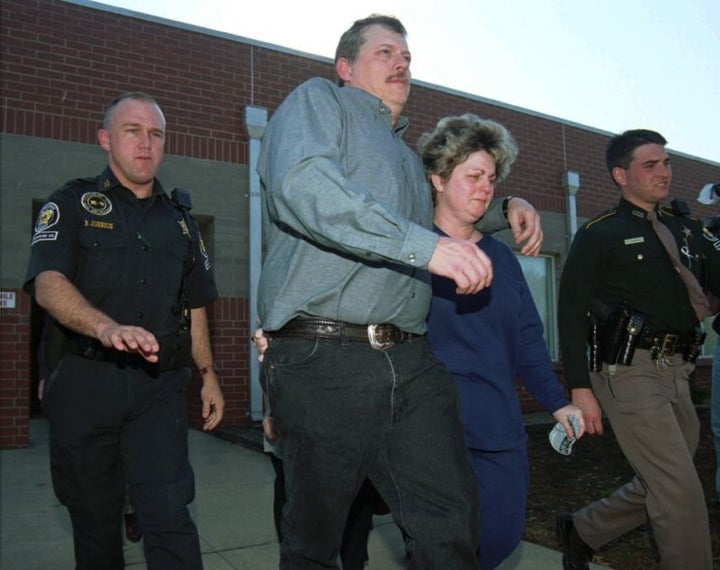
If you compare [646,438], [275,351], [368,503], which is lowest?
[368,503]

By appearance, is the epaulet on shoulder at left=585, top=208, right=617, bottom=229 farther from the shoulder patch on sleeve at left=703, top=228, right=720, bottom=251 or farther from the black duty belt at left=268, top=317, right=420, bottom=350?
the black duty belt at left=268, top=317, right=420, bottom=350

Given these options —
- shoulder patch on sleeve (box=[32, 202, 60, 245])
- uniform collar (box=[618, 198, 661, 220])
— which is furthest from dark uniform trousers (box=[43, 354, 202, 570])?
uniform collar (box=[618, 198, 661, 220])

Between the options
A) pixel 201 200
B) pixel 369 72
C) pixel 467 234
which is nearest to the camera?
pixel 369 72

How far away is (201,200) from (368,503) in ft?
20.3

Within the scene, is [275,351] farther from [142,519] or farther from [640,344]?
[640,344]

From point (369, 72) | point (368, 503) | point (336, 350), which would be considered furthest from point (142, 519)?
point (369, 72)

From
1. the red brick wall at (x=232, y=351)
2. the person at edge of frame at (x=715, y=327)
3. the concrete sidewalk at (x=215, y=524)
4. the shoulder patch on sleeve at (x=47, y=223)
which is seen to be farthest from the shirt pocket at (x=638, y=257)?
the red brick wall at (x=232, y=351)

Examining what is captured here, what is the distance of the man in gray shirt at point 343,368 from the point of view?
207 cm

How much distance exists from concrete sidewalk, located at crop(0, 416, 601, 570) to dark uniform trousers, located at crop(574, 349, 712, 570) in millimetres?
586

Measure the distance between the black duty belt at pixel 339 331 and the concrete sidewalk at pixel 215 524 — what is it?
7.61 feet

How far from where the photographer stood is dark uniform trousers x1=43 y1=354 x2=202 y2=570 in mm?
2809

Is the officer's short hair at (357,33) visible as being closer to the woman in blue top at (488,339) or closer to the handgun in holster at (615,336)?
the woman in blue top at (488,339)

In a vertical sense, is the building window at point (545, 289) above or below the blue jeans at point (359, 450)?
above

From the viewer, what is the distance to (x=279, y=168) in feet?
6.64
